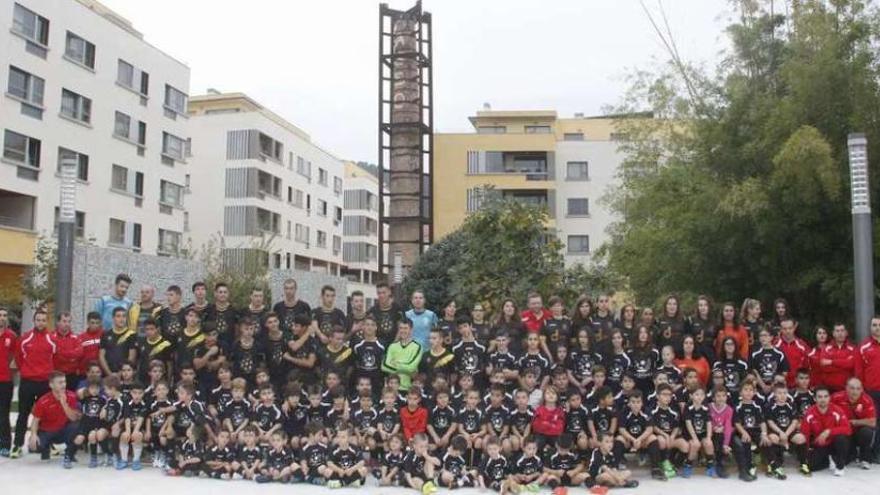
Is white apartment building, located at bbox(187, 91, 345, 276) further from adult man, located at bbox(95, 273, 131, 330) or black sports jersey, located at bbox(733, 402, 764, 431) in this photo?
black sports jersey, located at bbox(733, 402, 764, 431)

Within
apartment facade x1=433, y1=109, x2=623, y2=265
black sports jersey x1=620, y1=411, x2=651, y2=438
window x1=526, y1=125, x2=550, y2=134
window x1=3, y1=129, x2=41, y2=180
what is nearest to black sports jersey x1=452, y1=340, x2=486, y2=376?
black sports jersey x1=620, y1=411, x2=651, y2=438

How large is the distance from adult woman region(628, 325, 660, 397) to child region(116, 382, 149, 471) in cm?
592

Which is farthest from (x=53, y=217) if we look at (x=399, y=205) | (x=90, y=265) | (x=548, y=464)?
(x=548, y=464)

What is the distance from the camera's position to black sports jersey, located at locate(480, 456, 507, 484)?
837 cm

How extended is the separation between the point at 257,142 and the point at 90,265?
31.4m

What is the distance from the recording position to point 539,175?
42.9m

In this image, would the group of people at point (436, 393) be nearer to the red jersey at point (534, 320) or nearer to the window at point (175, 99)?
the red jersey at point (534, 320)

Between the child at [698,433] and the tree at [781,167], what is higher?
the tree at [781,167]

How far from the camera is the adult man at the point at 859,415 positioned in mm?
9219

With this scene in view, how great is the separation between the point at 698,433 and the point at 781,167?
4152 mm

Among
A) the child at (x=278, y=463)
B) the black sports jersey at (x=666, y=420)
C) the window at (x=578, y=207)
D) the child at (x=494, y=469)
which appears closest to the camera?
the child at (x=494, y=469)

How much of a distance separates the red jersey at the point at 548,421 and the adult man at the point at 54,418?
538cm

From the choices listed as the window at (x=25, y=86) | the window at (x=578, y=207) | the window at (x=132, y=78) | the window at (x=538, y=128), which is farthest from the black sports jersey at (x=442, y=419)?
the window at (x=538, y=128)

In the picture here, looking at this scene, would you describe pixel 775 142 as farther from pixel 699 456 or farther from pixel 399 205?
pixel 399 205
